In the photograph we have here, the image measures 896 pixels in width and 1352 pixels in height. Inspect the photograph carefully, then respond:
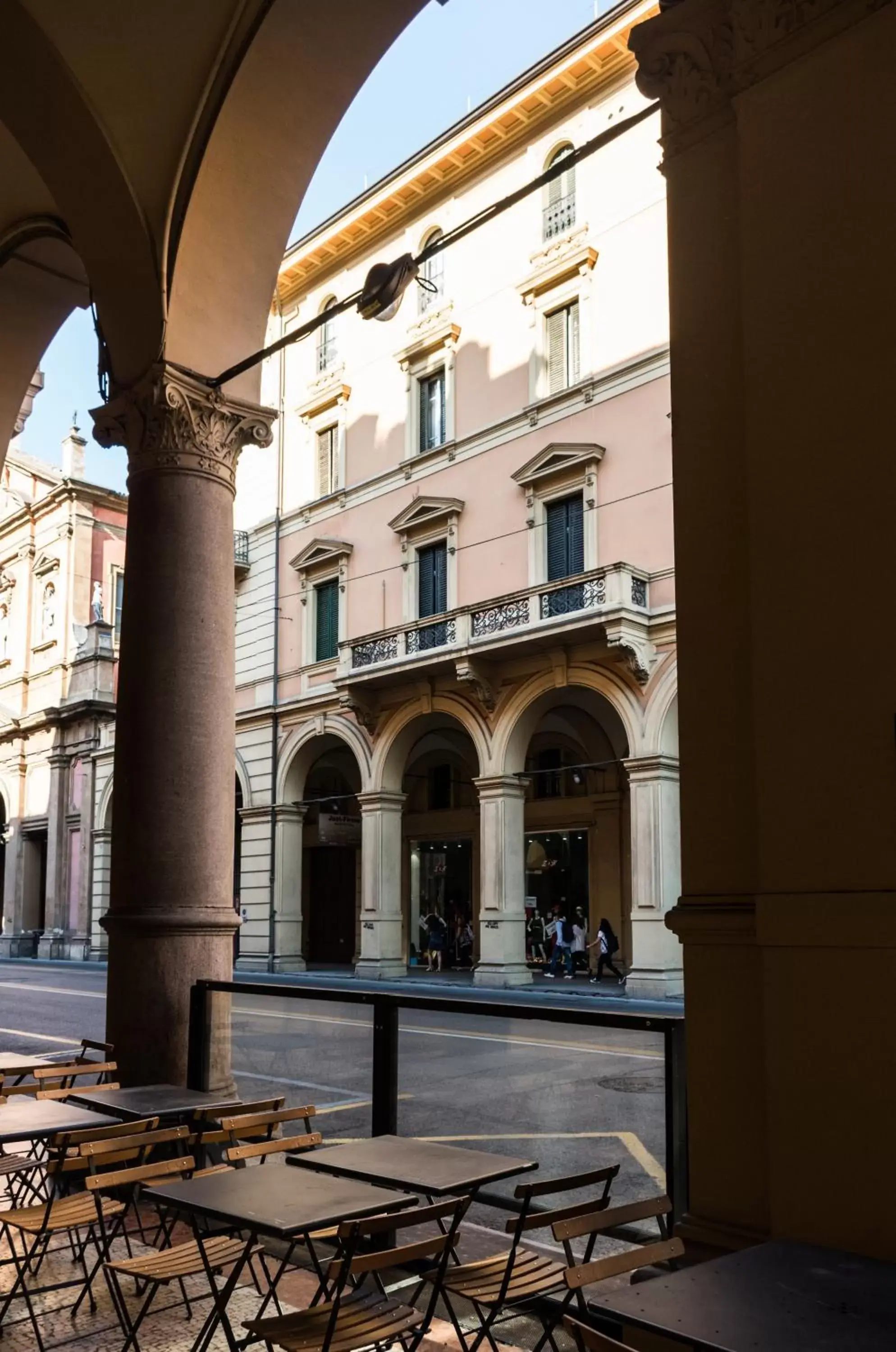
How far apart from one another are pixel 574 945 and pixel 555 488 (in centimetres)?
937

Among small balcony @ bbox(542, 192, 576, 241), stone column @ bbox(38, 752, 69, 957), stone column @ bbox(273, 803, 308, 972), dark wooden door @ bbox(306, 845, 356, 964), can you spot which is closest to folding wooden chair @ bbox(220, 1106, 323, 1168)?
small balcony @ bbox(542, 192, 576, 241)

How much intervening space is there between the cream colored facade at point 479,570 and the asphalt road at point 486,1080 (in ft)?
46.4

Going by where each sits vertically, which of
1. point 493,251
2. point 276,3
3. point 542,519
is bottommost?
point 276,3

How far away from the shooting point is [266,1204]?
3732 mm

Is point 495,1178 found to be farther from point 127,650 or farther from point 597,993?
point 597,993

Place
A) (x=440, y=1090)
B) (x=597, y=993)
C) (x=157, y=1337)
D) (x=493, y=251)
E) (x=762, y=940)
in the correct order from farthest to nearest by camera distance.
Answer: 1. (x=493, y=251)
2. (x=597, y=993)
3. (x=440, y=1090)
4. (x=157, y=1337)
5. (x=762, y=940)

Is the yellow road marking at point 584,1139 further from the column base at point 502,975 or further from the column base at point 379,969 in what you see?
the column base at point 379,969

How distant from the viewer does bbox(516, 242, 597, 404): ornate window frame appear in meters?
23.0

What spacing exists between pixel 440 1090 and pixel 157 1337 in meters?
1.42

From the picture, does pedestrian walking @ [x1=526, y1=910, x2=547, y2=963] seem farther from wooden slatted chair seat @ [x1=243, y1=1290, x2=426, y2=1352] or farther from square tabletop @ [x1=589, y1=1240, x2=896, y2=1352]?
square tabletop @ [x1=589, y1=1240, x2=896, y2=1352]

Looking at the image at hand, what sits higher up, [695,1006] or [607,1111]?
[695,1006]

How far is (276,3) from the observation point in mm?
6840

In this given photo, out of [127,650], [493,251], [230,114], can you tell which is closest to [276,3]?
[230,114]

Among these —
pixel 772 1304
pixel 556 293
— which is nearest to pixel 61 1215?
pixel 772 1304
